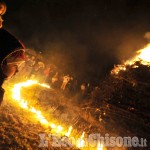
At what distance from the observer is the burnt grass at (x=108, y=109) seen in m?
9.81

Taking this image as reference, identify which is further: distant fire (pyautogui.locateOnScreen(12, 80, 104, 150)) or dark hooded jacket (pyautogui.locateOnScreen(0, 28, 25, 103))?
distant fire (pyautogui.locateOnScreen(12, 80, 104, 150))

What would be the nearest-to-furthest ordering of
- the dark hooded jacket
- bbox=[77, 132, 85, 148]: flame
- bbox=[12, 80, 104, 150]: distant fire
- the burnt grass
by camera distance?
1. the dark hooded jacket
2. bbox=[77, 132, 85, 148]: flame
3. bbox=[12, 80, 104, 150]: distant fire
4. the burnt grass

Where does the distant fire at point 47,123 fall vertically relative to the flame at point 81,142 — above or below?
above

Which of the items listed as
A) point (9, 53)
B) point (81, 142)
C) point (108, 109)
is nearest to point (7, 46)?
point (9, 53)

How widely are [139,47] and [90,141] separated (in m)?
8.38

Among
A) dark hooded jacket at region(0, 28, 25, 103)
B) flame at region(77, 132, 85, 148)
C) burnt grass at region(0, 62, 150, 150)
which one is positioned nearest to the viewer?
dark hooded jacket at region(0, 28, 25, 103)

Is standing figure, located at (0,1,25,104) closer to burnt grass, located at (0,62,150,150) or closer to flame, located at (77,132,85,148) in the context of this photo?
burnt grass, located at (0,62,150,150)

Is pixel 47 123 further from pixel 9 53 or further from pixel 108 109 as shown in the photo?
pixel 9 53

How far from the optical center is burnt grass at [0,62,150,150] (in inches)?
386

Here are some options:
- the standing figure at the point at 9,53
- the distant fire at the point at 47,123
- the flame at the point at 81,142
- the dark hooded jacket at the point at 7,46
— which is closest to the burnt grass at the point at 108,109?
the distant fire at the point at 47,123

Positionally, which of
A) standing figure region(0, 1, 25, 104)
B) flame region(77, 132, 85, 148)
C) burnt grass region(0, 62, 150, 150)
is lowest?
flame region(77, 132, 85, 148)

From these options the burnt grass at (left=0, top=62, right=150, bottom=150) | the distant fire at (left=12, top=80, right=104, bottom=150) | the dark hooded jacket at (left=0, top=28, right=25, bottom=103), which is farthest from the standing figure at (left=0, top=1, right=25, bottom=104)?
the distant fire at (left=12, top=80, right=104, bottom=150)

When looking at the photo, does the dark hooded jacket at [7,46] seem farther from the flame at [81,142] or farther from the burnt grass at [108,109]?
the flame at [81,142]

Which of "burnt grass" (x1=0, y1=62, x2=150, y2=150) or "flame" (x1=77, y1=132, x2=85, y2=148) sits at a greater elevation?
"burnt grass" (x1=0, y1=62, x2=150, y2=150)
